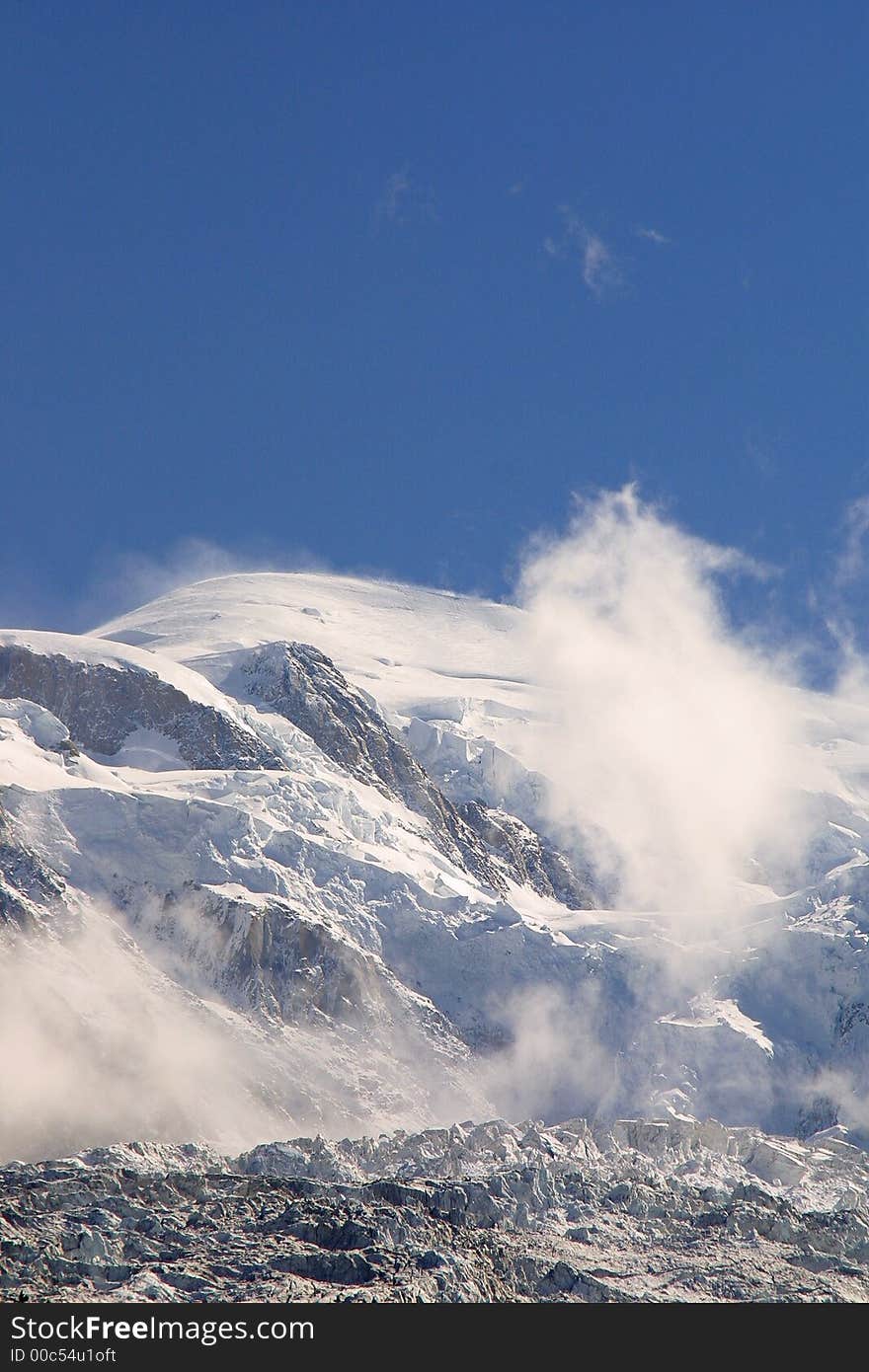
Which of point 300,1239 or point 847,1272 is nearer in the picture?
point 300,1239

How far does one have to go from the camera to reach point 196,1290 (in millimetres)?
162375

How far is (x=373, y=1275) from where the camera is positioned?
17062cm
